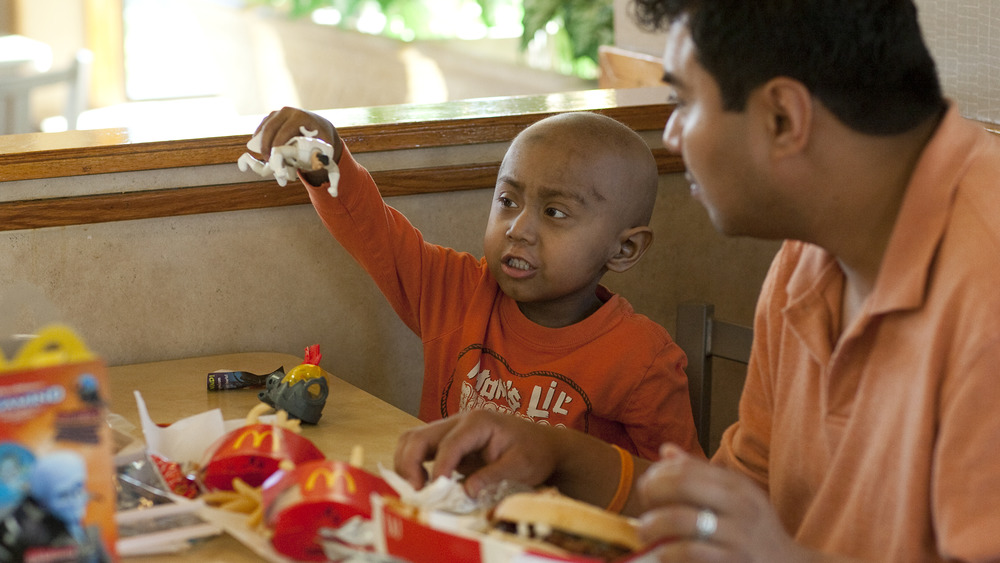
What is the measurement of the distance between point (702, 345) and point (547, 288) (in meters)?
0.25

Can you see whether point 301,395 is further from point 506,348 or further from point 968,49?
point 968,49

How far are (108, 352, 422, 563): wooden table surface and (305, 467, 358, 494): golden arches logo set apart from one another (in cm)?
31

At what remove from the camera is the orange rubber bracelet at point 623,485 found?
115 cm

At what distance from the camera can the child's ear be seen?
66.9 inches

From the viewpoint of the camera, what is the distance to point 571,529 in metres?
0.83

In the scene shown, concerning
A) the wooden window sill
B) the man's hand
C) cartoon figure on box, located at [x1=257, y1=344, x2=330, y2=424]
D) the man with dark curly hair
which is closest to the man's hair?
the man with dark curly hair

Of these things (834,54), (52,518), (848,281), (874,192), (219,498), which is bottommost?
(219,498)

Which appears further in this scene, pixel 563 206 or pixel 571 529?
pixel 563 206

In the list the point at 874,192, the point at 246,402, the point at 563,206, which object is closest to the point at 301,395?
the point at 246,402

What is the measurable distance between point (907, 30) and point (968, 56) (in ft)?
3.30

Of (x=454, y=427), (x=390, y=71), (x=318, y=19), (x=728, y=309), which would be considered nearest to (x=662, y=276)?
(x=728, y=309)

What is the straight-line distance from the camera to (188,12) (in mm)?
8062

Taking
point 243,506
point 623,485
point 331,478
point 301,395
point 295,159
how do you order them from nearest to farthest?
point 331,478 < point 243,506 < point 623,485 < point 301,395 < point 295,159

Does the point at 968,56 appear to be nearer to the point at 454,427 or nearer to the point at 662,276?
the point at 662,276
